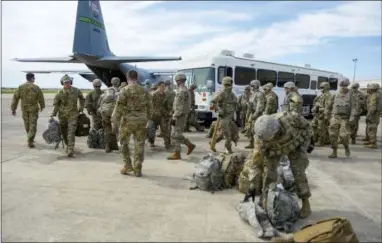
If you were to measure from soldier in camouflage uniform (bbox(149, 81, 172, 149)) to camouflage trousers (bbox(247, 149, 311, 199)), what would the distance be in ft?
16.1

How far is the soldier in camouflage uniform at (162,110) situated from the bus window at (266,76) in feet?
22.7

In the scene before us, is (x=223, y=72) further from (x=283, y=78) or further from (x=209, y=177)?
(x=209, y=177)

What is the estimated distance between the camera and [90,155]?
786 cm

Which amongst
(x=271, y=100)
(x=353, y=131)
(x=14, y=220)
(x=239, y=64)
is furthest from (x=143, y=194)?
(x=239, y=64)

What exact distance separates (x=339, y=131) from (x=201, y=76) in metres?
6.48

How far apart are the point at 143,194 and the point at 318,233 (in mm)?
2678

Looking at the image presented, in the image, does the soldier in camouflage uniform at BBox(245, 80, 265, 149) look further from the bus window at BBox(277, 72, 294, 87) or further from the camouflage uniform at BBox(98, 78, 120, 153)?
the bus window at BBox(277, 72, 294, 87)

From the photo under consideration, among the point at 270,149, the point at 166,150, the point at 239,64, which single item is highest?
the point at 239,64

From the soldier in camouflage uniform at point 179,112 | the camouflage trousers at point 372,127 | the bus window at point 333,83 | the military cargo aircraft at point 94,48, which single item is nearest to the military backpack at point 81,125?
the soldier in camouflage uniform at point 179,112

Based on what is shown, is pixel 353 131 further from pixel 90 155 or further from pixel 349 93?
pixel 90 155

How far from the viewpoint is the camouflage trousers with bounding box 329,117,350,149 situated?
7.73 m

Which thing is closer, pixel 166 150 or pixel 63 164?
pixel 63 164

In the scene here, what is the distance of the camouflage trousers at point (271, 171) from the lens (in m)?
3.97

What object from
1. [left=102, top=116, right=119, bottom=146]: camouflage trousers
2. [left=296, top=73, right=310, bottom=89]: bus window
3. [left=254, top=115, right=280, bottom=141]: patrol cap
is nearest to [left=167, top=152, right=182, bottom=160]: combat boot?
[left=102, top=116, right=119, bottom=146]: camouflage trousers
